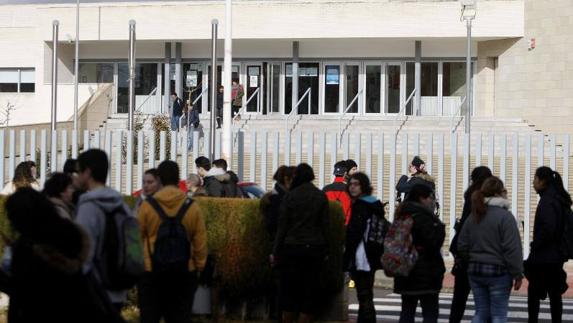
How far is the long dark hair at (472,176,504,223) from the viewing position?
10328mm

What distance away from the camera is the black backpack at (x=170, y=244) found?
Answer: 9.37 meters

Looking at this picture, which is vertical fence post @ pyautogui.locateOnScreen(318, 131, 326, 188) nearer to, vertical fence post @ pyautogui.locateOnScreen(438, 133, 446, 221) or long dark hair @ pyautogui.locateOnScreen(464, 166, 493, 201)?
vertical fence post @ pyautogui.locateOnScreen(438, 133, 446, 221)

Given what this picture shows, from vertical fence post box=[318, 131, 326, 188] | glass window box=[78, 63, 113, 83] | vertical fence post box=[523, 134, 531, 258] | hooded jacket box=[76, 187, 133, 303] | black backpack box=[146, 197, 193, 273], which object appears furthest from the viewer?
glass window box=[78, 63, 113, 83]

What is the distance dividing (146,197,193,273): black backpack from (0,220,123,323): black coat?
2.72m

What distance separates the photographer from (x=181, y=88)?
42.5 metres

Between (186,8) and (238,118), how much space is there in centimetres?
493

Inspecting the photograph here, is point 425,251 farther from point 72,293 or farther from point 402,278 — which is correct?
point 72,293

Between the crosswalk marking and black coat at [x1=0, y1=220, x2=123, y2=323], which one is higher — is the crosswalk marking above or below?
below

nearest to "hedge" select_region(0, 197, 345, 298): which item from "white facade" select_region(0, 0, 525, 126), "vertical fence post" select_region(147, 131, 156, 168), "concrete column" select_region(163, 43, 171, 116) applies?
"vertical fence post" select_region(147, 131, 156, 168)

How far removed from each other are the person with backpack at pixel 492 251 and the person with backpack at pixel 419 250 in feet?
0.98

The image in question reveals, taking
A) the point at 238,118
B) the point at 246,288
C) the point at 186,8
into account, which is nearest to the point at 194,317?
the point at 246,288

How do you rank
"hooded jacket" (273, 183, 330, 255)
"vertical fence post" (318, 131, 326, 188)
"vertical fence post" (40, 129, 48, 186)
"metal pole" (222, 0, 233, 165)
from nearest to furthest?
1. "hooded jacket" (273, 183, 330, 255)
2. "vertical fence post" (318, 131, 326, 188)
3. "vertical fence post" (40, 129, 48, 186)
4. "metal pole" (222, 0, 233, 165)

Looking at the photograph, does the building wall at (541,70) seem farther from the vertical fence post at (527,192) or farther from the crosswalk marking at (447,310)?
the crosswalk marking at (447,310)

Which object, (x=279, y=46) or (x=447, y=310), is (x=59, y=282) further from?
(x=279, y=46)
